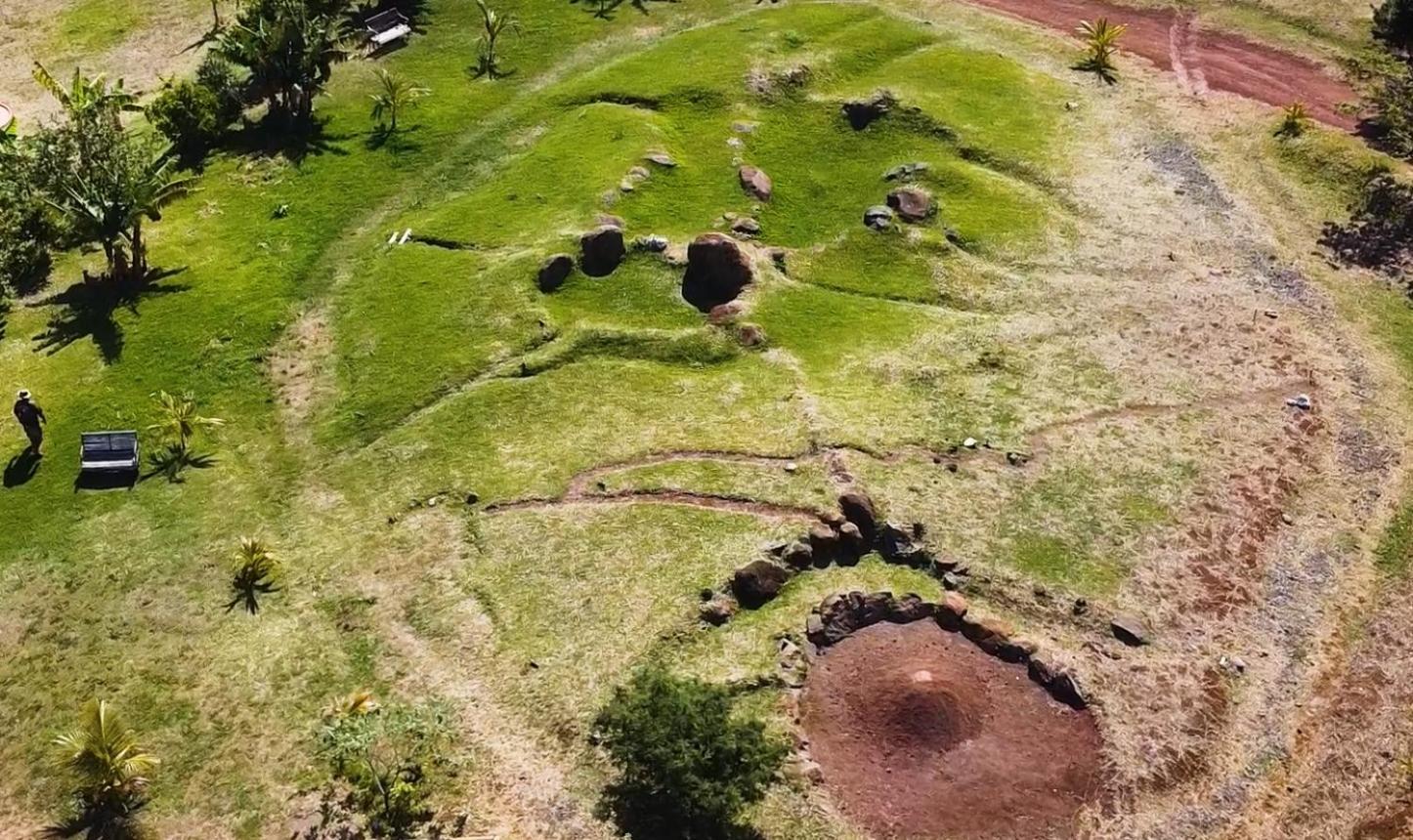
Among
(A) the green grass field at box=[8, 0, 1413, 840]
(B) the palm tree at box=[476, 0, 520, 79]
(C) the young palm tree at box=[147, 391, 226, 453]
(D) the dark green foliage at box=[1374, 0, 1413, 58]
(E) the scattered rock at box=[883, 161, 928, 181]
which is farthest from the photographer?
(B) the palm tree at box=[476, 0, 520, 79]

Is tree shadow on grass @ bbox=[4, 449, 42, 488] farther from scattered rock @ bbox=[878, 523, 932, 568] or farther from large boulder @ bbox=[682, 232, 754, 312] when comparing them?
scattered rock @ bbox=[878, 523, 932, 568]

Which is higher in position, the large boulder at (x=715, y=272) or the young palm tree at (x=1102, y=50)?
the young palm tree at (x=1102, y=50)

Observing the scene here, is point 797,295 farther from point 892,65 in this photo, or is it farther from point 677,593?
point 892,65

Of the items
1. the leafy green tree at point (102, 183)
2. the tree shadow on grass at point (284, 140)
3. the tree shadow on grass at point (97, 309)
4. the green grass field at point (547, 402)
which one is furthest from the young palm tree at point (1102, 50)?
the tree shadow on grass at point (97, 309)

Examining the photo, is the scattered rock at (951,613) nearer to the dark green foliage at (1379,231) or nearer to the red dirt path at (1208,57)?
the dark green foliage at (1379,231)

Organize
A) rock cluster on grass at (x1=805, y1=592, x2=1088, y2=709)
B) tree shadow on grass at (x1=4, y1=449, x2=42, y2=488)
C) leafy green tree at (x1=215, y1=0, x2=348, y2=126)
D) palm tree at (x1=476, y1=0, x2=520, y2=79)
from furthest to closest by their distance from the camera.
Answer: palm tree at (x1=476, y1=0, x2=520, y2=79), leafy green tree at (x1=215, y1=0, x2=348, y2=126), tree shadow on grass at (x1=4, y1=449, x2=42, y2=488), rock cluster on grass at (x1=805, y1=592, x2=1088, y2=709)

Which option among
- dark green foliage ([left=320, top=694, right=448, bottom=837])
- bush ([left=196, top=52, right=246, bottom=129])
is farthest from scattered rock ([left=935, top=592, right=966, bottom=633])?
bush ([left=196, top=52, right=246, bottom=129])

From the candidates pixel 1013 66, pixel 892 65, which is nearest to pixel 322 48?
pixel 892 65

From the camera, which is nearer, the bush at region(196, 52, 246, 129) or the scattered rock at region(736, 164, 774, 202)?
the scattered rock at region(736, 164, 774, 202)
